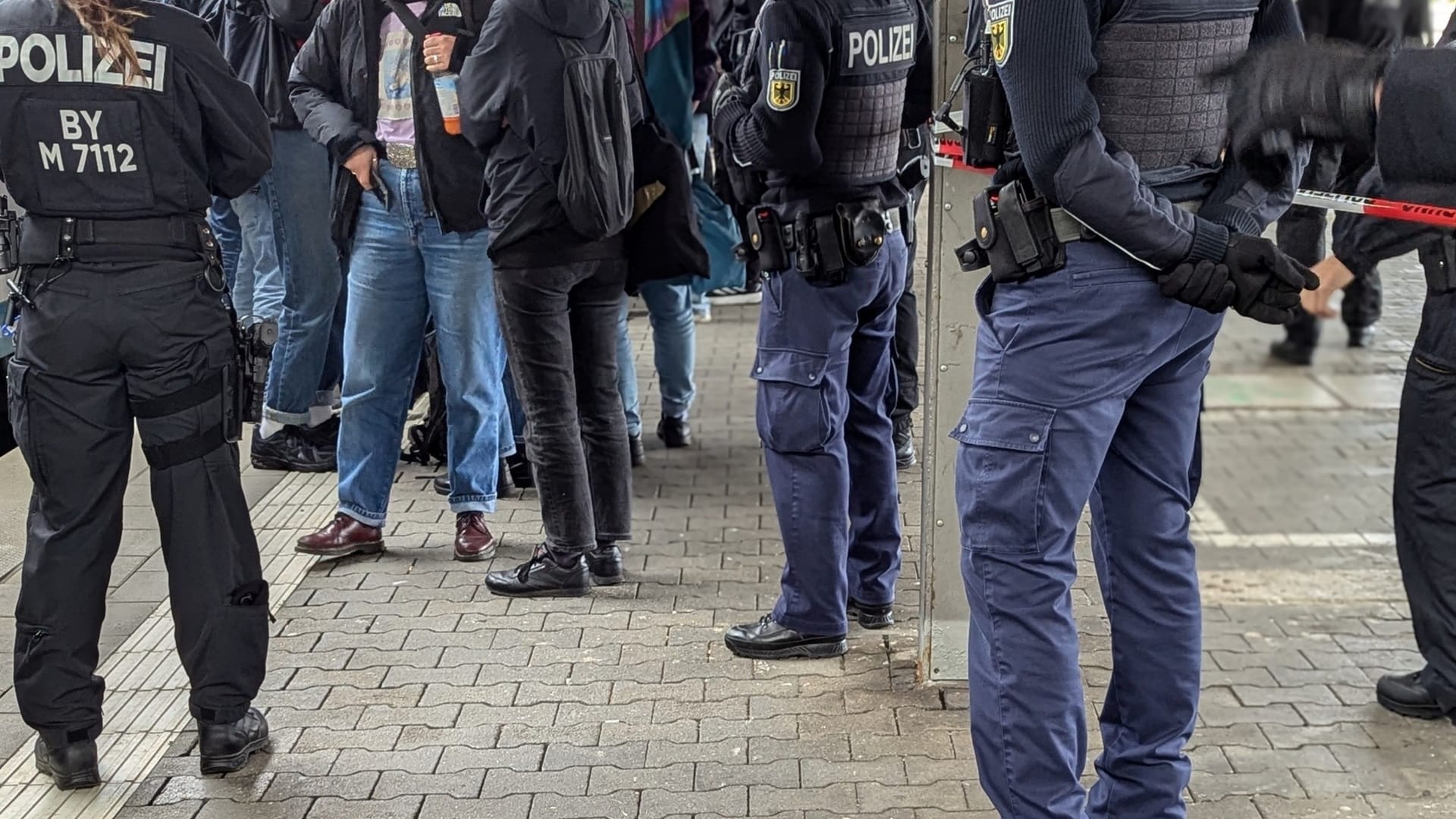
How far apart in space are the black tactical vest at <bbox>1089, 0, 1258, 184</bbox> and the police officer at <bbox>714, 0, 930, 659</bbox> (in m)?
1.28

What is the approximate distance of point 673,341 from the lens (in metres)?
6.52

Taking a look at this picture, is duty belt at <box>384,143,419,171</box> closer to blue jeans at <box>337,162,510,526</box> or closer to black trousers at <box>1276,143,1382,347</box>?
blue jeans at <box>337,162,510,526</box>

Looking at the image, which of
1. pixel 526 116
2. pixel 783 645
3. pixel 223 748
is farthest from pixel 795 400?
pixel 223 748

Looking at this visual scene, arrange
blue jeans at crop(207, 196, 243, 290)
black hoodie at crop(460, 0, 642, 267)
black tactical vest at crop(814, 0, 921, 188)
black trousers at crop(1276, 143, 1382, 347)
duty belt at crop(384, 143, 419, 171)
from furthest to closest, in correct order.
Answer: blue jeans at crop(207, 196, 243, 290)
duty belt at crop(384, 143, 419, 171)
black hoodie at crop(460, 0, 642, 267)
black tactical vest at crop(814, 0, 921, 188)
black trousers at crop(1276, 143, 1382, 347)

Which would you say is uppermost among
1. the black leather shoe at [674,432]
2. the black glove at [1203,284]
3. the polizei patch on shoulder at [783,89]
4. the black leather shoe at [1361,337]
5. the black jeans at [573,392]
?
the polizei patch on shoulder at [783,89]

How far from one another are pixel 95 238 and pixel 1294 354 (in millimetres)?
9501

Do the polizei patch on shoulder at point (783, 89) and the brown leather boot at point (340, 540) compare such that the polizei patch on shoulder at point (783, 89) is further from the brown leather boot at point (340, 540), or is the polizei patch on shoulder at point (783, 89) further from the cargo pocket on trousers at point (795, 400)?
the brown leather boot at point (340, 540)

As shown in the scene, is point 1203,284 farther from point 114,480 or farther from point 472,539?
point 472,539

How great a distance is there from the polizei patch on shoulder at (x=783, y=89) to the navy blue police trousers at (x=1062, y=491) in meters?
1.12

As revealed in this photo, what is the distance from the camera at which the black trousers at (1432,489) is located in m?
4.07

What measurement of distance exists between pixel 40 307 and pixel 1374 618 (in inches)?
202

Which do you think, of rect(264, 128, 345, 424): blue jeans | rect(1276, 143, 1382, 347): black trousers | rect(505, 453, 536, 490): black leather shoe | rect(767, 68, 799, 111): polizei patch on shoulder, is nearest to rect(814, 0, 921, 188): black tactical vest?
rect(767, 68, 799, 111): polizei patch on shoulder

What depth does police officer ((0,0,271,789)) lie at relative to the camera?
3.38 m

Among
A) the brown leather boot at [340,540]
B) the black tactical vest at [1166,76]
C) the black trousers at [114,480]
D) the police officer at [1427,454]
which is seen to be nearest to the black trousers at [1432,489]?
the police officer at [1427,454]
